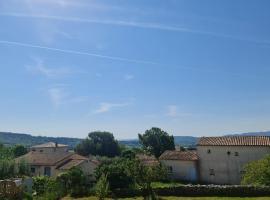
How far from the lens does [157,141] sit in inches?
3420

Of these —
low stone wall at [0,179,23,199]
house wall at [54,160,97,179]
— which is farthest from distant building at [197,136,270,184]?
low stone wall at [0,179,23,199]

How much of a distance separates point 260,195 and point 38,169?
33231 millimetres

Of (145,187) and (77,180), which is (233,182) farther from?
(77,180)

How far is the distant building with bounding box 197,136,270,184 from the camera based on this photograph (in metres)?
47.1

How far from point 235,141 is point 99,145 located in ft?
131

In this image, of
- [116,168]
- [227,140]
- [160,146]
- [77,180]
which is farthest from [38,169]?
[160,146]

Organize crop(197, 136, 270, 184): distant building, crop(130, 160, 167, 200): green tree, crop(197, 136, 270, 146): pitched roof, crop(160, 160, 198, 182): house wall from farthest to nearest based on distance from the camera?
crop(160, 160, 198, 182): house wall
crop(197, 136, 270, 146): pitched roof
crop(197, 136, 270, 184): distant building
crop(130, 160, 167, 200): green tree

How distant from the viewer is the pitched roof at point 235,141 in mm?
47250

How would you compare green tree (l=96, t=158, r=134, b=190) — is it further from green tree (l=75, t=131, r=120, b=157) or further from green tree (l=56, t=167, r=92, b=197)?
green tree (l=75, t=131, r=120, b=157)

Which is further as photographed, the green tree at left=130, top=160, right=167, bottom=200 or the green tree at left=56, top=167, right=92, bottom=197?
the green tree at left=56, top=167, right=92, bottom=197

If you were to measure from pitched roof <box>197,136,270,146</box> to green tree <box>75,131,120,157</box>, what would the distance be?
113ft

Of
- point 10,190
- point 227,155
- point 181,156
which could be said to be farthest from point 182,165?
point 10,190

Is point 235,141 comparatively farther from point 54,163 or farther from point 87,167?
point 54,163

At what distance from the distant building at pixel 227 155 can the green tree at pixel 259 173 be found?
9.49 metres
